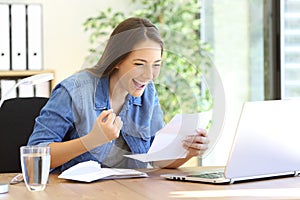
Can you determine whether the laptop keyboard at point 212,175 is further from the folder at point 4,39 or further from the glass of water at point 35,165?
the folder at point 4,39

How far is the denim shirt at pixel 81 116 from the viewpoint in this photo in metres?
2.07

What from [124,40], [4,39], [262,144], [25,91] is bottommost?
[262,144]

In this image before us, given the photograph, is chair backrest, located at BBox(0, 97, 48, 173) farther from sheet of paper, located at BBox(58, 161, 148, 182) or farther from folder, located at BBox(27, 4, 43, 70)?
folder, located at BBox(27, 4, 43, 70)

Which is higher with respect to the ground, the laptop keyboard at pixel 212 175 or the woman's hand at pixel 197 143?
the woman's hand at pixel 197 143

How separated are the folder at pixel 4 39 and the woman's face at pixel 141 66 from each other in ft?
6.13

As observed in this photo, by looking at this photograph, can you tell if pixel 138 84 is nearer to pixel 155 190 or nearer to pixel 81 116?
pixel 81 116

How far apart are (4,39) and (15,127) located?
55.6 inches

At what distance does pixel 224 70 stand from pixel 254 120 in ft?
8.92

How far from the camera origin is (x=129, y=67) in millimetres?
2031

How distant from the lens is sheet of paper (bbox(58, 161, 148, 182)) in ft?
6.20

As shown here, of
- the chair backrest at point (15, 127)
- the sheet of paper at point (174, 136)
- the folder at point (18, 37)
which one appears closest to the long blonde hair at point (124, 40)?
the sheet of paper at point (174, 136)

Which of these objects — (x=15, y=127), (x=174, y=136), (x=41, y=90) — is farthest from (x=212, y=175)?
(x=41, y=90)

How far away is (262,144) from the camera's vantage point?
182 cm

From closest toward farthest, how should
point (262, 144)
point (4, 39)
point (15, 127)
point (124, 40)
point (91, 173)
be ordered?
point (262, 144), point (91, 173), point (124, 40), point (15, 127), point (4, 39)
